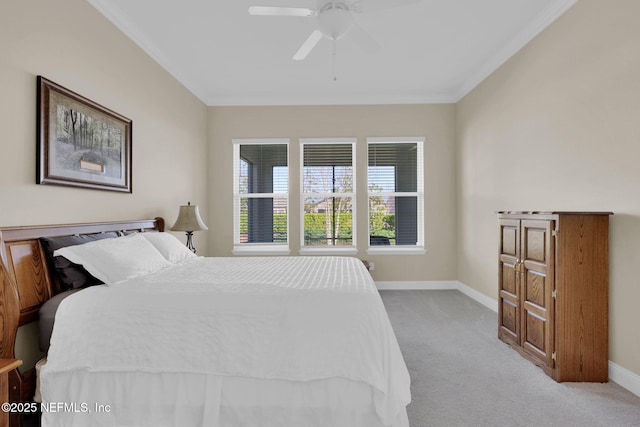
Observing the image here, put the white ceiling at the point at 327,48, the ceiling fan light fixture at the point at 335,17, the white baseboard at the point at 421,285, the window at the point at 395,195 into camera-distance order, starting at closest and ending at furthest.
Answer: the ceiling fan light fixture at the point at 335,17, the white ceiling at the point at 327,48, the white baseboard at the point at 421,285, the window at the point at 395,195

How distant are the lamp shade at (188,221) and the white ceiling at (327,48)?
5.59 feet

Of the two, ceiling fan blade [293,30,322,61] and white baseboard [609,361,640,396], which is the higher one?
ceiling fan blade [293,30,322,61]

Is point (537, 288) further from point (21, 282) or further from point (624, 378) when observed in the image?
point (21, 282)

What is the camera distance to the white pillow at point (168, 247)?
8.67ft

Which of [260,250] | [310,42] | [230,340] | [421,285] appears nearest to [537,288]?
[230,340]

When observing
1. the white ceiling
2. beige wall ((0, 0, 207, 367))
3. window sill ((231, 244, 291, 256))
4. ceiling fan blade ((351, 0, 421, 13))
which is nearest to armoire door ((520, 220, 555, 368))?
ceiling fan blade ((351, 0, 421, 13))

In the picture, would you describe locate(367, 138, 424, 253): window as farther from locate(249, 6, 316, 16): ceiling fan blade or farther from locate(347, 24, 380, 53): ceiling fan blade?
locate(249, 6, 316, 16): ceiling fan blade

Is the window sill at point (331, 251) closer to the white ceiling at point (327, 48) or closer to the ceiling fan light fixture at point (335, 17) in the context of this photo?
the white ceiling at point (327, 48)

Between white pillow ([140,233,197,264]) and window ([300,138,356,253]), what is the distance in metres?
2.33

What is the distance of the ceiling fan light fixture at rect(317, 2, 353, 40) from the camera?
2.16 m

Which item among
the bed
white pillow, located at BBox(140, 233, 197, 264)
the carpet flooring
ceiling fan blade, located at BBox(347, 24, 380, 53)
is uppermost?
ceiling fan blade, located at BBox(347, 24, 380, 53)

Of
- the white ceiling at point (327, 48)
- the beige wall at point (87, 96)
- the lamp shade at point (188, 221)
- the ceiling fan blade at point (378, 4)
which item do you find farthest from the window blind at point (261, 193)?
the ceiling fan blade at point (378, 4)

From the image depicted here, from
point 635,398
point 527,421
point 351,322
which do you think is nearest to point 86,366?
point 351,322

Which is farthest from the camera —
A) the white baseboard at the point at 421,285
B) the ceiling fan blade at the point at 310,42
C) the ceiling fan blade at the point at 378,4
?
the white baseboard at the point at 421,285
